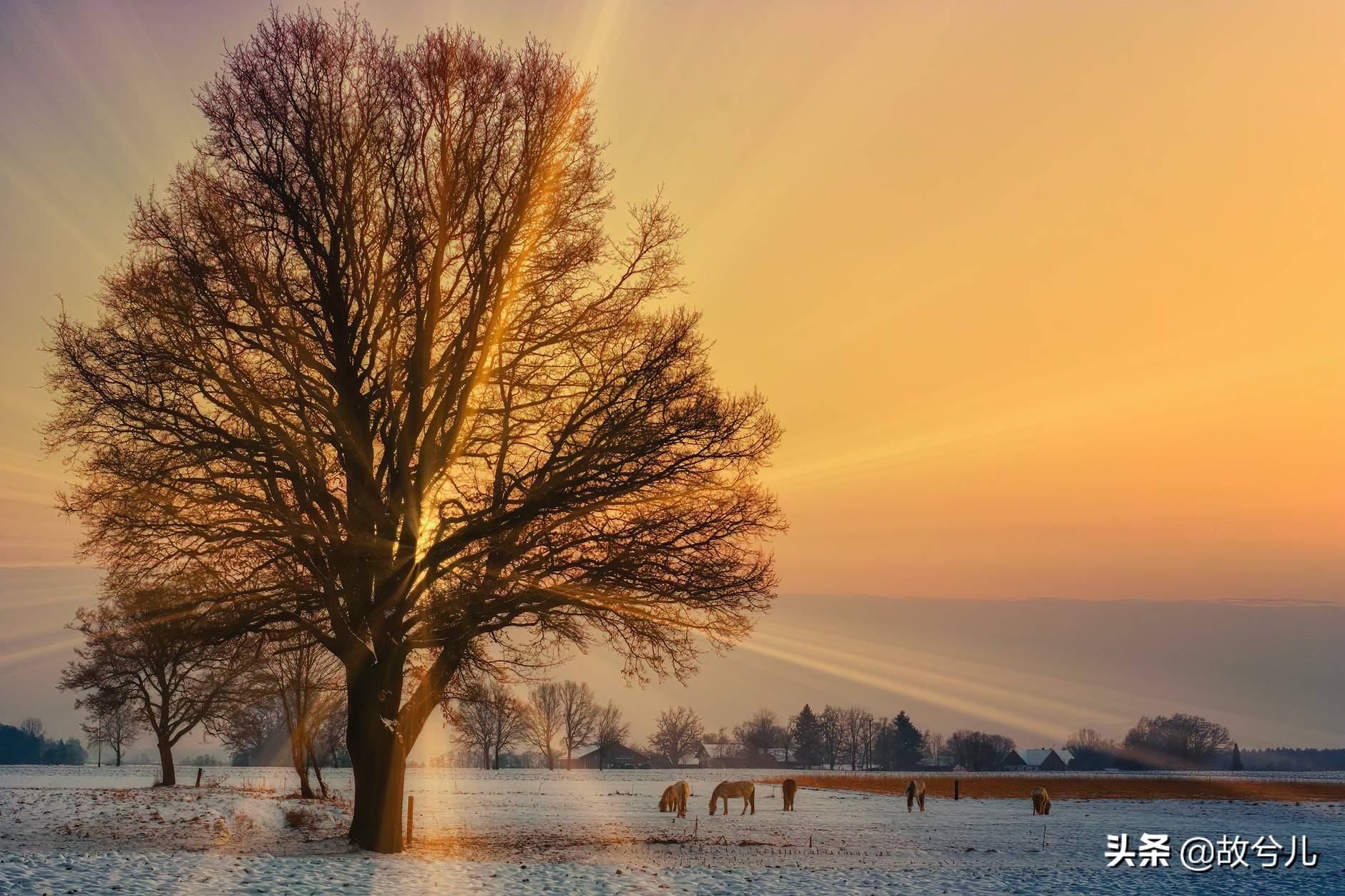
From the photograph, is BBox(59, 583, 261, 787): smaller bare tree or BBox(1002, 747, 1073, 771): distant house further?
BBox(1002, 747, 1073, 771): distant house

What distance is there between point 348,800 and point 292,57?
30695 mm

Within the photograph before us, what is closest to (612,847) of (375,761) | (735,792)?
(375,761)

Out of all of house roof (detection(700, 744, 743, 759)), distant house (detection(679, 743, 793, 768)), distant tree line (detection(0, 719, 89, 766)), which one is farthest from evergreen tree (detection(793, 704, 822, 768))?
distant tree line (detection(0, 719, 89, 766))

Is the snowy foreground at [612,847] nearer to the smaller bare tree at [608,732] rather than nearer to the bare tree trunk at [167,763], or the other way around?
the bare tree trunk at [167,763]

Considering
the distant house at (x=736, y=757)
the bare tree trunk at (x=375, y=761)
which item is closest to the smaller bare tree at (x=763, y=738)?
the distant house at (x=736, y=757)

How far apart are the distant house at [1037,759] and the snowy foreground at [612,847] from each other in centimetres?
11467

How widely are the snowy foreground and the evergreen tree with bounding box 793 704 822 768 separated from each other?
11486 cm

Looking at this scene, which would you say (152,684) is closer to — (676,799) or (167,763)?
(167,763)

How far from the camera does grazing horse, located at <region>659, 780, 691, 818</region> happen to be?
3475 centimetres

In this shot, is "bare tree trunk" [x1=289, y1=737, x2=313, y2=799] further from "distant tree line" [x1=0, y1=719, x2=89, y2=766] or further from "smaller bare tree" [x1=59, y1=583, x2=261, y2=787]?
"distant tree line" [x1=0, y1=719, x2=89, y2=766]

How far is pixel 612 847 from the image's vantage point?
893 inches

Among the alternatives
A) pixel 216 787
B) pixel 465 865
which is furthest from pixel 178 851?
pixel 216 787

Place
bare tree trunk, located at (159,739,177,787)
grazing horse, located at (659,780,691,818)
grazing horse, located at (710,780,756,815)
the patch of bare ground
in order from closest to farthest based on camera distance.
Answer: grazing horse, located at (659,780,691,818)
grazing horse, located at (710,780,756,815)
bare tree trunk, located at (159,739,177,787)
the patch of bare ground

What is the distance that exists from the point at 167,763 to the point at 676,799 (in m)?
28.9
